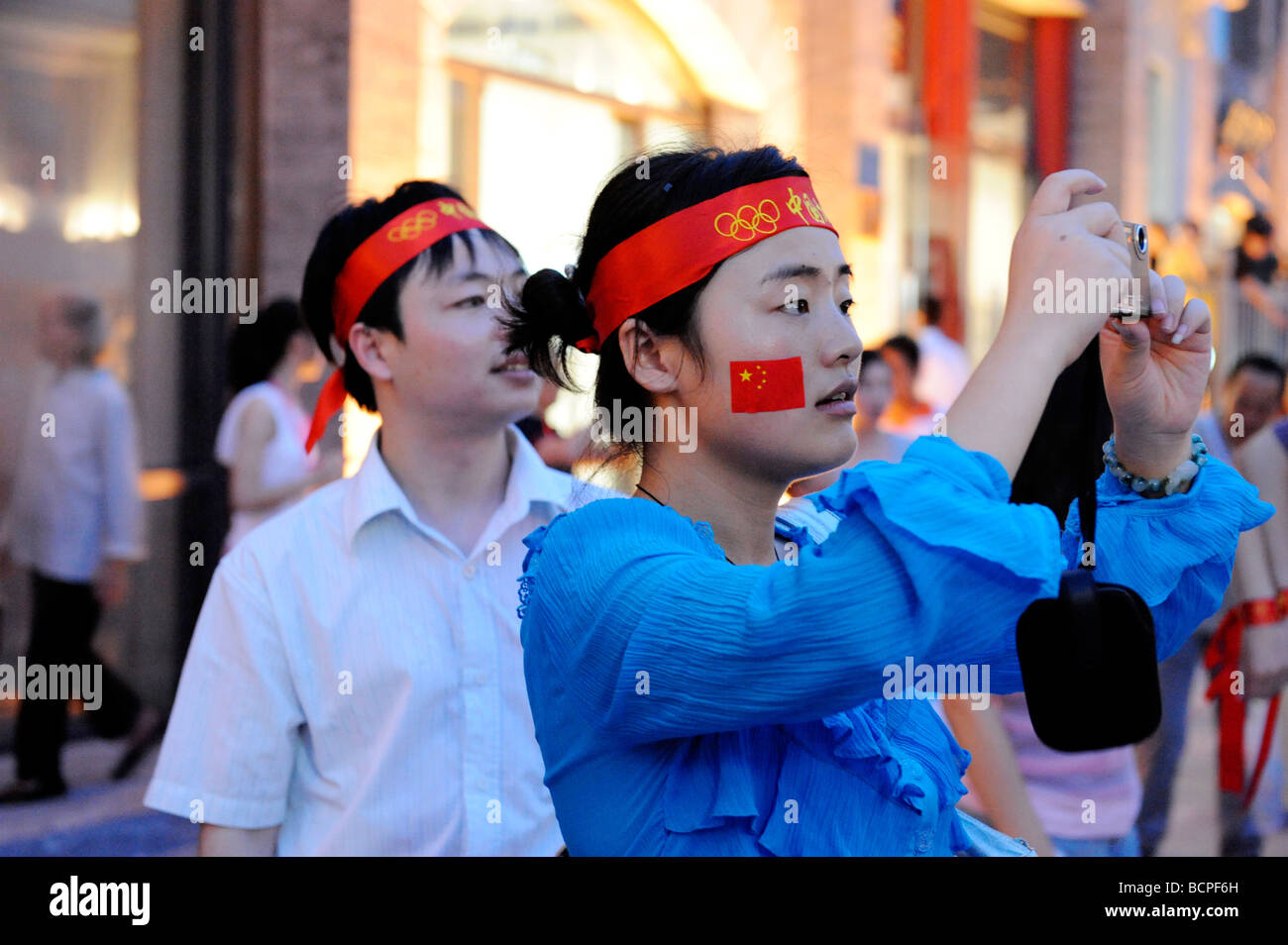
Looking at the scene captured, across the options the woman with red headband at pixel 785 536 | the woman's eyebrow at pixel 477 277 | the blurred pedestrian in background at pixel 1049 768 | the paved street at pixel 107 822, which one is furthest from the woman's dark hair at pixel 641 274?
the paved street at pixel 107 822

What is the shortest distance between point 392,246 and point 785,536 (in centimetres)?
121

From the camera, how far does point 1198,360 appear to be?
1.65 meters

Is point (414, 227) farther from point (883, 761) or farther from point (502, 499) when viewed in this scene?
point (883, 761)

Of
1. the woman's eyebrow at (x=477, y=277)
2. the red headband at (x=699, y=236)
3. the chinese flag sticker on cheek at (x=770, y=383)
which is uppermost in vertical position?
the woman's eyebrow at (x=477, y=277)

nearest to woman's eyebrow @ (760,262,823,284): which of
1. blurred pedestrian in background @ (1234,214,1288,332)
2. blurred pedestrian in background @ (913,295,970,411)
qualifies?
blurred pedestrian in background @ (913,295,970,411)

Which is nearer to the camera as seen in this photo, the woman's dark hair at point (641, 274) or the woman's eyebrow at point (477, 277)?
the woman's dark hair at point (641, 274)

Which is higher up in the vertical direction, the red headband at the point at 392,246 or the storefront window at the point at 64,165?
the storefront window at the point at 64,165

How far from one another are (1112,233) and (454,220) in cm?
160

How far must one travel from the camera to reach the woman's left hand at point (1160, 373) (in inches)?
63.0

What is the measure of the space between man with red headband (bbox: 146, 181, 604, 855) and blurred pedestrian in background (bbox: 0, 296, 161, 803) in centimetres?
363

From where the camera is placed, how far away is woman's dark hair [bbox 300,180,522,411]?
2.65m

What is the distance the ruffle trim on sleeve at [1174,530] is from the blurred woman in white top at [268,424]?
412cm

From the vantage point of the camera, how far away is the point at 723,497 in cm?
167

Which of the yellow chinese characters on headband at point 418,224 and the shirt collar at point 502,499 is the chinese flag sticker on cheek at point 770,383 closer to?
the shirt collar at point 502,499
